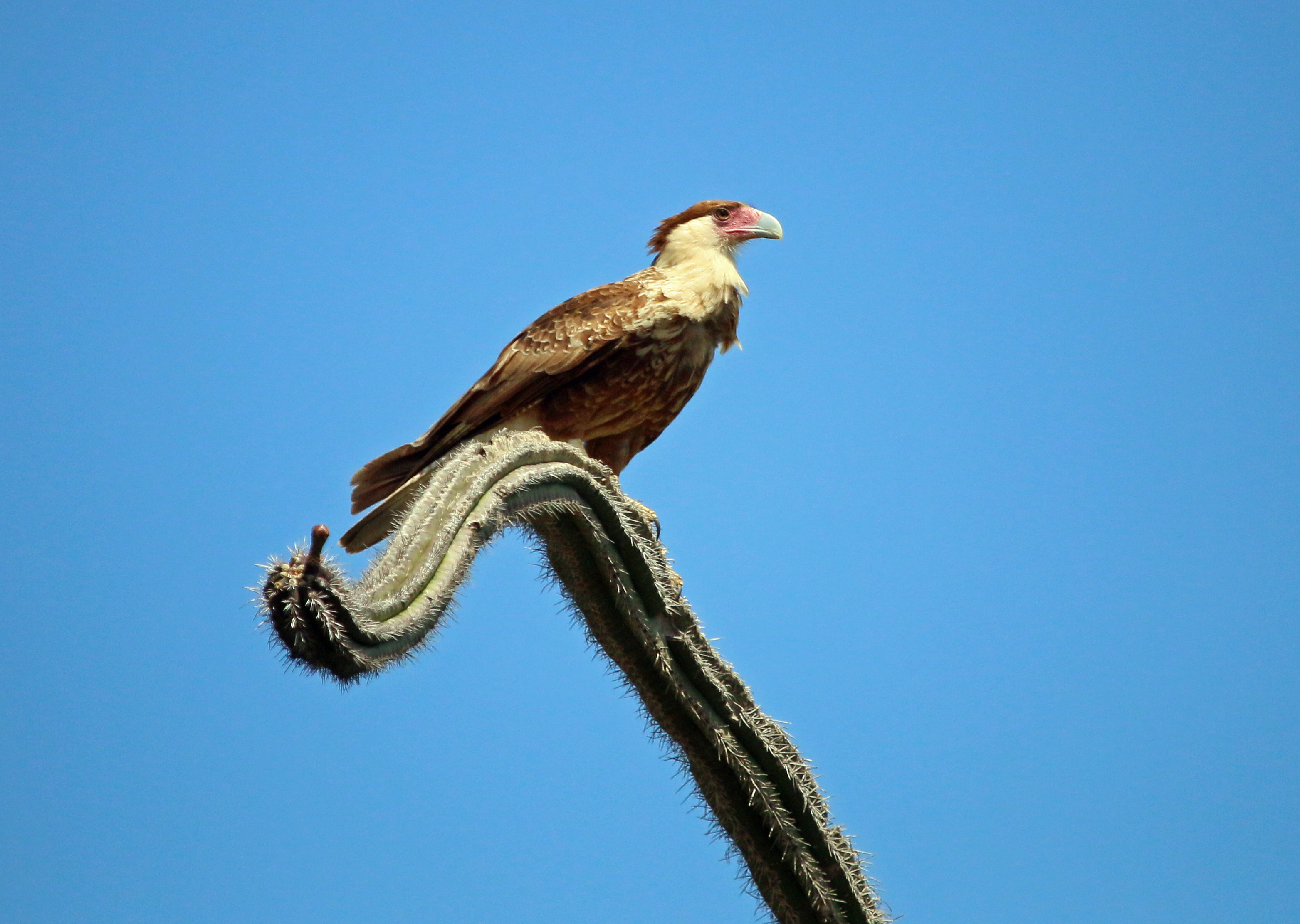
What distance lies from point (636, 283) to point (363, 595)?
2.82 m

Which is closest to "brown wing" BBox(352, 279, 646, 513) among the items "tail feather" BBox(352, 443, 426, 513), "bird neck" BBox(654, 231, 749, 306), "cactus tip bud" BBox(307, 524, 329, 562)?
"tail feather" BBox(352, 443, 426, 513)

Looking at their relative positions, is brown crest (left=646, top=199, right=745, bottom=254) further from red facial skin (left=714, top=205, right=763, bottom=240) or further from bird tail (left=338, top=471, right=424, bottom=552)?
bird tail (left=338, top=471, right=424, bottom=552)

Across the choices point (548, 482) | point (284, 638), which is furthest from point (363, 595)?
point (548, 482)

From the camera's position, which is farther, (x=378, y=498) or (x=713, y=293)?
(x=713, y=293)

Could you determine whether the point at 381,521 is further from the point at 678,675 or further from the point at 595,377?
the point at 678,675

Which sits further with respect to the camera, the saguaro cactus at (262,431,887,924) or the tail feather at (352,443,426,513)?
the tail feather at (352,443,426,513)

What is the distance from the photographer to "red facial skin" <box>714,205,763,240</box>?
5.21m

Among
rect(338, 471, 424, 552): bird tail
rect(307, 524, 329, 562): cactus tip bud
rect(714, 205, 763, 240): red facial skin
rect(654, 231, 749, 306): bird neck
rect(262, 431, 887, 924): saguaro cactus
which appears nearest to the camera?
rect(307, 524, 329, 562): cactus tip bud

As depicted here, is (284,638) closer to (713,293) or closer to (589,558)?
(589,558)

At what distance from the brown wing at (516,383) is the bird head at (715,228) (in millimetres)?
604

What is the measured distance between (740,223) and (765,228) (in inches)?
4.9

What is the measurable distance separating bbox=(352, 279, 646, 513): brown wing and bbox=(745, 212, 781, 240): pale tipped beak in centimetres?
82

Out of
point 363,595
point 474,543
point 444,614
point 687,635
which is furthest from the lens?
point 687,635

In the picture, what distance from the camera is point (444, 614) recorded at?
2535mm
